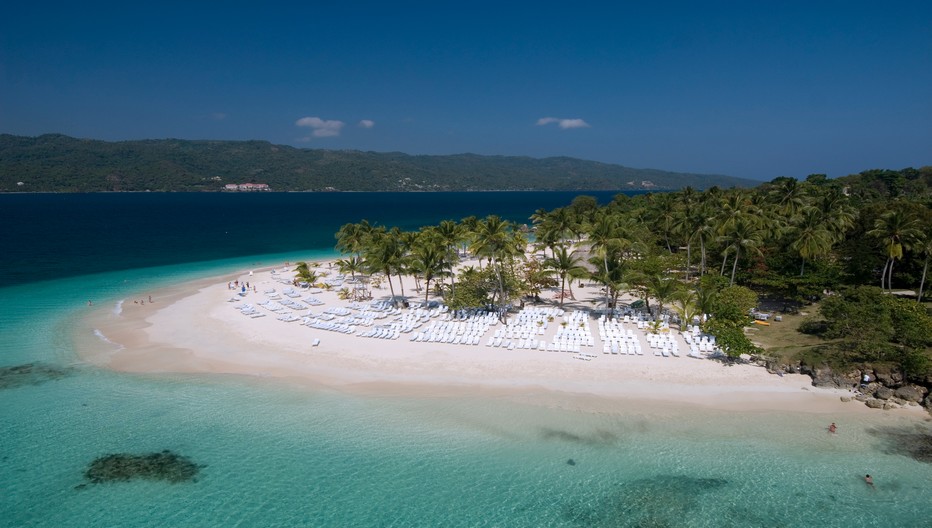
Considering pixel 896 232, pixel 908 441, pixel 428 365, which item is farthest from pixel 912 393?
pixel 428 365

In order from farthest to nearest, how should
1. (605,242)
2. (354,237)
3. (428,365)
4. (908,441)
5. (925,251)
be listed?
(354,237)
(605,242)
(925,251)
(428,365)
(908,441)

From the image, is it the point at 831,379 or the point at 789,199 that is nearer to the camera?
the point at 831,379

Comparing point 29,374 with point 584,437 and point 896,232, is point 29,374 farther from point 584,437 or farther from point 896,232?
point 896,232

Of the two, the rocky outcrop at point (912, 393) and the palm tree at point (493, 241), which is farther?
the palm tree at point (493, 241)

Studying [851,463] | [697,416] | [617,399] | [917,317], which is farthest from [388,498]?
[917,317]

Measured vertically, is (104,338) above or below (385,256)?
below

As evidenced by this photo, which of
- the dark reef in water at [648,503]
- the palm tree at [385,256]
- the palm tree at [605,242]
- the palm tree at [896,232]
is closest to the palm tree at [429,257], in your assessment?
the palm tree at [385,256]

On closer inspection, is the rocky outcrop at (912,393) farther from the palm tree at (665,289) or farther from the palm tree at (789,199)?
the palm tree at (789,199)

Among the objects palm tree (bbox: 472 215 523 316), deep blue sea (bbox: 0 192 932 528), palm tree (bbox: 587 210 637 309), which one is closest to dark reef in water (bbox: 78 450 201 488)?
deep blue sea (bbox: 0 192 932 528)
